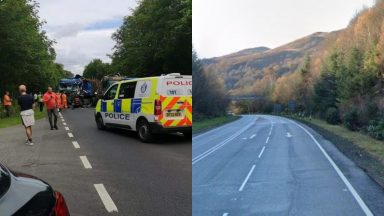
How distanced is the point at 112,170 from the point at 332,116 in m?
6.14

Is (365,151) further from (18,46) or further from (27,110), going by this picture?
(18,46)

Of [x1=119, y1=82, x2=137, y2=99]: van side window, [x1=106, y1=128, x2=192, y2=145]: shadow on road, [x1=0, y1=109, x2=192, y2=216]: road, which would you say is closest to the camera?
[x1=0, y1=109, x2=192, y2=216]: road

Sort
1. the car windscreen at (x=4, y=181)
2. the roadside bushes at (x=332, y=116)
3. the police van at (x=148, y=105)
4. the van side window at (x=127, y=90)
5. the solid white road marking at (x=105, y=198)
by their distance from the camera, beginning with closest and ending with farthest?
the roadside bushes at (x=332, y=116)
the car windscreen at (x=4, y=181)
the solid white road marking at (x=105, y=198)
the police van at (x=148, y=105)
the van side window at (x=127, y=90)

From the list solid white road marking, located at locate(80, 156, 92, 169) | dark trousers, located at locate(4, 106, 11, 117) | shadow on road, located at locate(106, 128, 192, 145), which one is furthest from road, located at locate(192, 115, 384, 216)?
dark trousers, located at locate(4, 106, 11, 117)

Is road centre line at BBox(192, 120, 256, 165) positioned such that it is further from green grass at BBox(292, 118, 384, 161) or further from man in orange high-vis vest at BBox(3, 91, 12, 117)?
man in orange high-vis vest at BBox(3, 91, 12, 117)

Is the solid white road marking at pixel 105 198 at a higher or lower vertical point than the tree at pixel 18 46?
lower

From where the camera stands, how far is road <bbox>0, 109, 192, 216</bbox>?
532 cm

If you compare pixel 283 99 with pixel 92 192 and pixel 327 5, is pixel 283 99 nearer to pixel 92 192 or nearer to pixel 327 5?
pixel 327 5

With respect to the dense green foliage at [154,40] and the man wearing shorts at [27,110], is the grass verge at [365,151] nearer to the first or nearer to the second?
the man wearing shorts at [27,110]

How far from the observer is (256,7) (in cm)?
175

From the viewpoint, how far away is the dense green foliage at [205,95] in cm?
172

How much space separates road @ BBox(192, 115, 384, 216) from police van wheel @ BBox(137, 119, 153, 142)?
9350 mm

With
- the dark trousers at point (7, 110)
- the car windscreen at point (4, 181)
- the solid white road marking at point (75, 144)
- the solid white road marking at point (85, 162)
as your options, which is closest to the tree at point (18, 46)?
the dark trousers at point (7, 110)

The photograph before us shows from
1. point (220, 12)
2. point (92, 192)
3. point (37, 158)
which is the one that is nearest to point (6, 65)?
point (37, 158)
